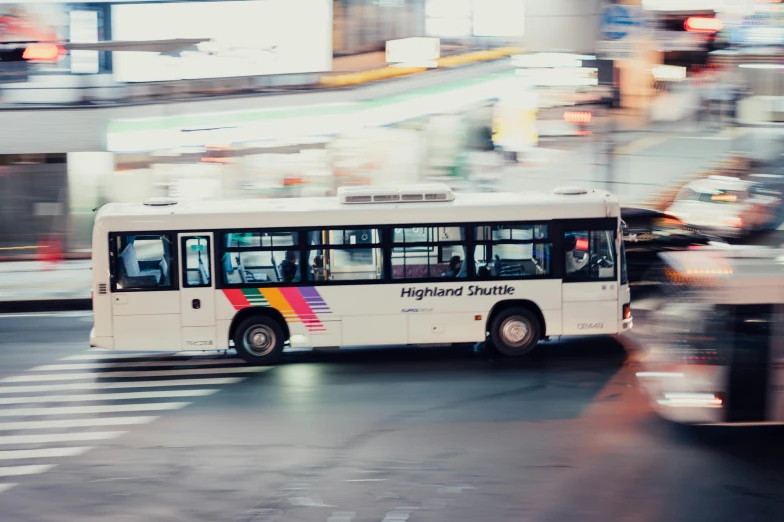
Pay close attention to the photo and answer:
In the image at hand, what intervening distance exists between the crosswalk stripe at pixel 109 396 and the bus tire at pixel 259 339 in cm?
142

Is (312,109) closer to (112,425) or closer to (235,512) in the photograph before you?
(112,425)

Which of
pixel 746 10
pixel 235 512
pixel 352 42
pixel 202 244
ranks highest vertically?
pixel 746 10

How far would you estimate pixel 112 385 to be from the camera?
12977 millimetres

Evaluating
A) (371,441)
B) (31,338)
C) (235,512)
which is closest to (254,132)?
(31,338)

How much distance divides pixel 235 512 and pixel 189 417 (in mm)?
3125

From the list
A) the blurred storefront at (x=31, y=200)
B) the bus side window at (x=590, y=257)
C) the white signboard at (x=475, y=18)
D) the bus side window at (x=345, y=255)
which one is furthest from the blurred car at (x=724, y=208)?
the blurred storefront at (x=31, y=200)

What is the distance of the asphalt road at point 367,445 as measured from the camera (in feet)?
28.0

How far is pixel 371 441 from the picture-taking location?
1027 cm

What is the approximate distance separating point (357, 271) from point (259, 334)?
68.5 inches

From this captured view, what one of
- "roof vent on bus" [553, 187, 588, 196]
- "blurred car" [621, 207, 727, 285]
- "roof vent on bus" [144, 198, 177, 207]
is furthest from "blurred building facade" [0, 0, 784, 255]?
"roof vent on bus" [144, 198, 177, 207]

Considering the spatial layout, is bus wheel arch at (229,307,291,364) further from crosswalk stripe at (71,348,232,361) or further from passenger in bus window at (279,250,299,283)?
crosswalk stripe at (71,348,232,361)

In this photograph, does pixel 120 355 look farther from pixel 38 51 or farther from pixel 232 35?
pixel 232 35

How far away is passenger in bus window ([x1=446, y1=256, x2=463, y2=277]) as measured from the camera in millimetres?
13695

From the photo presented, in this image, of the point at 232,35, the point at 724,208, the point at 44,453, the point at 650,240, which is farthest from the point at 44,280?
the point at 724,208
